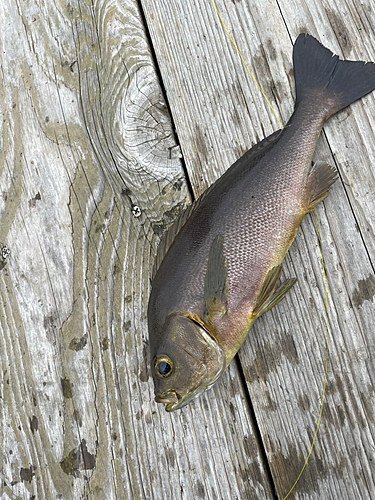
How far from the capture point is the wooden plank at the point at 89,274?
187cm

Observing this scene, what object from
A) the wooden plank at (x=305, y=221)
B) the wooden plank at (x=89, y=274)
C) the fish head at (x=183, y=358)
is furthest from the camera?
the wooden plank at (x=89, y=274)

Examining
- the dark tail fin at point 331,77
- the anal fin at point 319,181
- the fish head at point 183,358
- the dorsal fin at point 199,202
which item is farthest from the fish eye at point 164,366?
the dark tail fin at point 331,77

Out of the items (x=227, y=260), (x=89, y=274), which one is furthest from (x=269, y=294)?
(x=89, y=274)

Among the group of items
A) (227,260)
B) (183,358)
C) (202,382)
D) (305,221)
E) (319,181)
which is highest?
(319,181)

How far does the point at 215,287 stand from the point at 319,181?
667 millimetres

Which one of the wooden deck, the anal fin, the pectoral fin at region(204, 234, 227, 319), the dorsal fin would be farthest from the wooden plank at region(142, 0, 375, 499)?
the pectoral fin at region(204, 234, 227, 319)

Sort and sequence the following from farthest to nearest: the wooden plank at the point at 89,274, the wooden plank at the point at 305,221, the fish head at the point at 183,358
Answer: the wooden plank at the point at 89,274
the wooden plank at the point at 305,221
the fish head at the point at 183,358

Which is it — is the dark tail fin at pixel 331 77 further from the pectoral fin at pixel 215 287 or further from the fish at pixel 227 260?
the pectoral fin at pixel 215 287

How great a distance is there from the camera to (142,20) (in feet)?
7.35

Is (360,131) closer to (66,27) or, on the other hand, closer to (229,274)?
(229,274)

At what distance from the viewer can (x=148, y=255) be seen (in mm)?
2021

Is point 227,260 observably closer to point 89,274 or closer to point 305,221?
point 305,221

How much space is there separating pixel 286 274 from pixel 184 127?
35.3 inches

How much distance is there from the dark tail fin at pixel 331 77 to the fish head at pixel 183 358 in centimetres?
113
